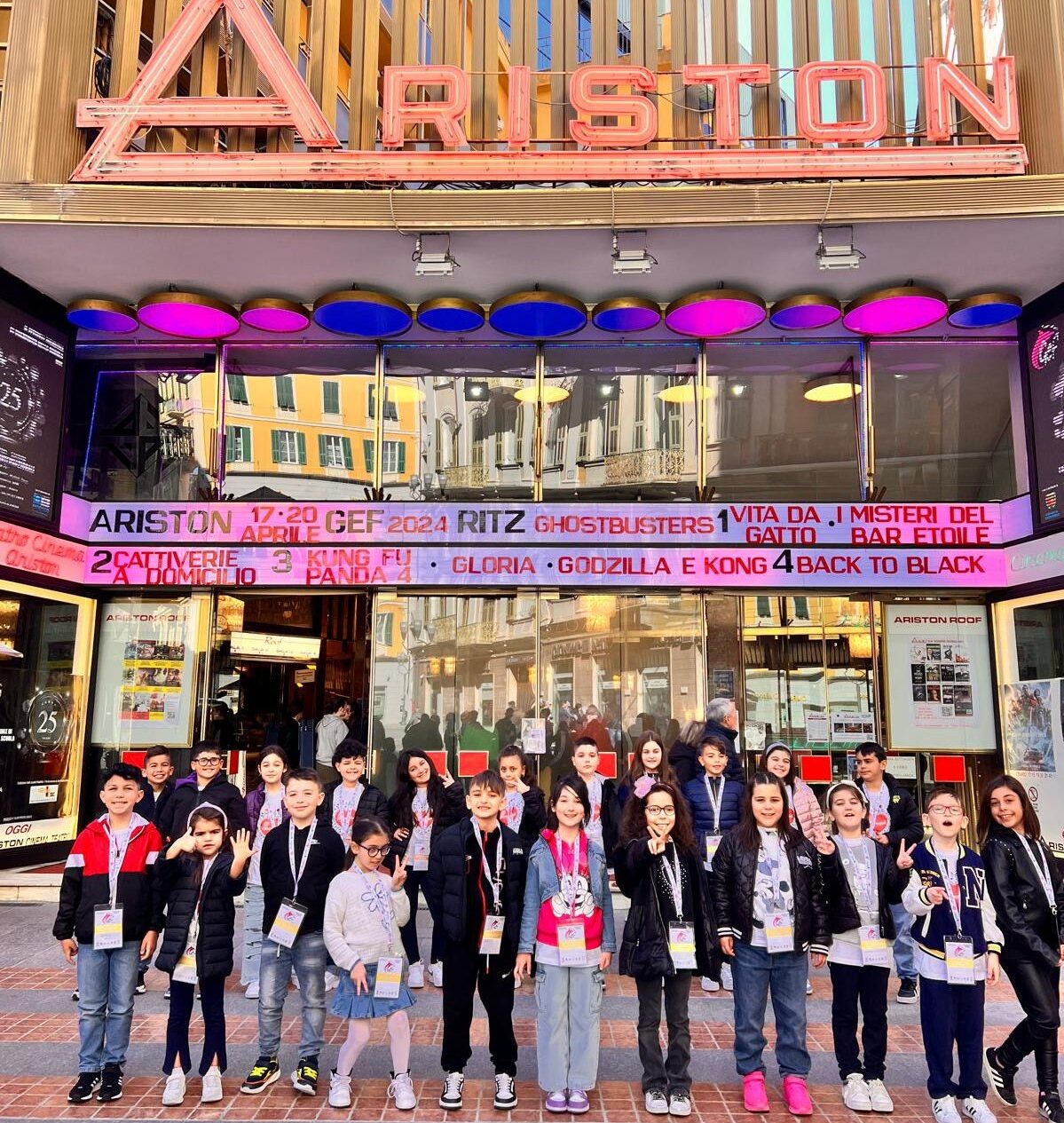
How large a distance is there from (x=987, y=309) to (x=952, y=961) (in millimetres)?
8729

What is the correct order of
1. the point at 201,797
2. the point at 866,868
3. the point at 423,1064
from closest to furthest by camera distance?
the point at 866,868
the point at 423,1064
the point at 201,797

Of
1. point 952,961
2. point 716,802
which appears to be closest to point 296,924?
point 716,802

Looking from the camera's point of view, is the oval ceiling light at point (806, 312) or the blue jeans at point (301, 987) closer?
the blue jeans at point (301, 987)

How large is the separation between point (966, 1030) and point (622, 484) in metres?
8.04

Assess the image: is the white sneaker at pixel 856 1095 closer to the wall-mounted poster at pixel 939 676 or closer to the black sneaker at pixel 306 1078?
A: the black sneaker at pixel 306 1078

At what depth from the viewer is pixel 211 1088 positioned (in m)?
4.75

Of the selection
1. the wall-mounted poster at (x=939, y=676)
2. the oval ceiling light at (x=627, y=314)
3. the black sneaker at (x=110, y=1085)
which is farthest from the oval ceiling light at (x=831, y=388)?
the black sneaker at (x=110, y=1085)

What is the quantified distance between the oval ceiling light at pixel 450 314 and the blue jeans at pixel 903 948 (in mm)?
7935

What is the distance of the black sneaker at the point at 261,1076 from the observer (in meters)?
4.88

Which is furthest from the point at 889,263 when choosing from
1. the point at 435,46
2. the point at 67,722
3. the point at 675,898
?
the point at 67,722

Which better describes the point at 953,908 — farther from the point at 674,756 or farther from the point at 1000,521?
the point at 1000,521

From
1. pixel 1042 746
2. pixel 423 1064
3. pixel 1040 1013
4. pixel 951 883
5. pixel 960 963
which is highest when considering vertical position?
pixel 1042 746

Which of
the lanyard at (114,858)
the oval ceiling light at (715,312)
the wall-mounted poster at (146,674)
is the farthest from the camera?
the wall-mounted poster at (146,674)

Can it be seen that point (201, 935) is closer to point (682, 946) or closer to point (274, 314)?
point (682, 946)
